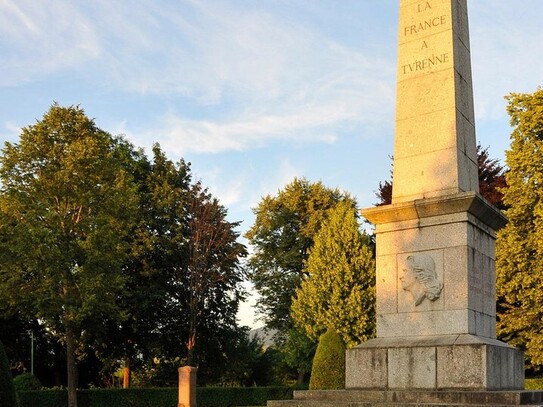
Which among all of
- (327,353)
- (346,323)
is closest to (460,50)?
(327,353)

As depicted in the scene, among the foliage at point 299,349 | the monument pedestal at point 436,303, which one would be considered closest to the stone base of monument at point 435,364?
the monument pedestal at point 436,303

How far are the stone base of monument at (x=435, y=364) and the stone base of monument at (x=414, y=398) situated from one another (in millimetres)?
329

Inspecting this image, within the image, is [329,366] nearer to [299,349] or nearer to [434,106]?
[299,349]

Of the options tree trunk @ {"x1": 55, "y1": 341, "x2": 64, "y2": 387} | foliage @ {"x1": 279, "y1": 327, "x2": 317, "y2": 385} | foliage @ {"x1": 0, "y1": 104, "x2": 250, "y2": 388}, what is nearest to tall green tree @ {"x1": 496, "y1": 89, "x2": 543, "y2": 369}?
foliage @ {"x1": 279, "y1": 327, "x2": 317, "y2": 385}

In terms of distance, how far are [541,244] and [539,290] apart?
2171 millimetres

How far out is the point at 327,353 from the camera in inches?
1107

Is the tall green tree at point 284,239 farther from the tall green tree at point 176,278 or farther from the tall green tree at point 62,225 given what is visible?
the tall green tree at point 62,225

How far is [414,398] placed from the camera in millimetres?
9812

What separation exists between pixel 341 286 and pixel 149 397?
40.2 ft

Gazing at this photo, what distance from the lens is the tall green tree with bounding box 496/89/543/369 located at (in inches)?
1194

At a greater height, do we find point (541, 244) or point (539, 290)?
Answer: point (541, 244)

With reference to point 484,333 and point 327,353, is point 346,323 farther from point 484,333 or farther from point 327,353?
point 484,333

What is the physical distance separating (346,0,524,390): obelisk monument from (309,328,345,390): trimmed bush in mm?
15773

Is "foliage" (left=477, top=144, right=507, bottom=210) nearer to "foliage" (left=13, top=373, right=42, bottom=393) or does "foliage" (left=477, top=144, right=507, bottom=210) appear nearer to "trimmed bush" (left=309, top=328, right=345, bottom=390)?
"trimmed bush" (left=309, top=328, right=345, bottom=390)
